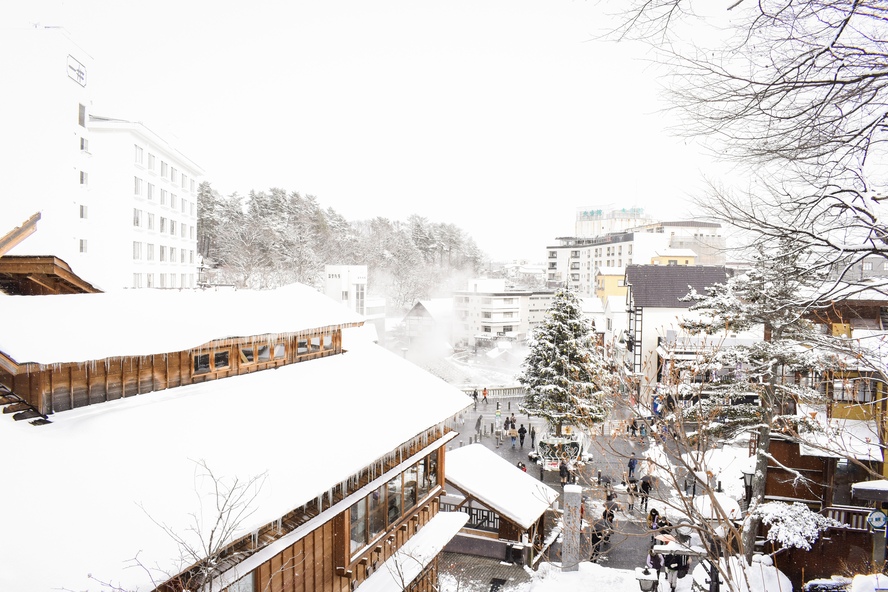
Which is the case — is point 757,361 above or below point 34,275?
below

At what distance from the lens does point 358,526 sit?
33.5 ft

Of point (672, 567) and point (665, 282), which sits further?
point (665, 282)

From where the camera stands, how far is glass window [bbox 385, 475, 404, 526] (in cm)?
1125

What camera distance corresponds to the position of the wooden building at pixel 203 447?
5184mm

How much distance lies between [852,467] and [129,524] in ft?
60.6

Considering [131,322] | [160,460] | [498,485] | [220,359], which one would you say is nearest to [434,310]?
[498,485]

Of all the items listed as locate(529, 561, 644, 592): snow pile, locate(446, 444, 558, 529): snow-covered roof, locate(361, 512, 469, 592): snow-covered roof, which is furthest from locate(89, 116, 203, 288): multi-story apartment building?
locate(529, 561, 644, 592): snow pile

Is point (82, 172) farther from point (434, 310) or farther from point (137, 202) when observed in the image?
point (434, 310)

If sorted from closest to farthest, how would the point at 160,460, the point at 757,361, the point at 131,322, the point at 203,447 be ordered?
the point at 160,460, the point at 203,447, the point at 131,322, the point at 757,361

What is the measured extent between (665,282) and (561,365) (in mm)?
16256

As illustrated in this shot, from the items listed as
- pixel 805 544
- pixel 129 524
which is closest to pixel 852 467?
pixel 805 544

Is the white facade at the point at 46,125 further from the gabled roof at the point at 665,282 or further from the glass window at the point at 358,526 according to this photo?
the gabled roof at the point at 665,282

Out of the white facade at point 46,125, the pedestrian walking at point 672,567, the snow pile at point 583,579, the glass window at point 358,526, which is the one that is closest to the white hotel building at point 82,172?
the white facade at point 46,125

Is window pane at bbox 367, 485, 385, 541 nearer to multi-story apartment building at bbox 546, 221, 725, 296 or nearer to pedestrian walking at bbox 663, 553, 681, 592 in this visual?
pedestrian walking at bbox 663, 553, 681, 592
